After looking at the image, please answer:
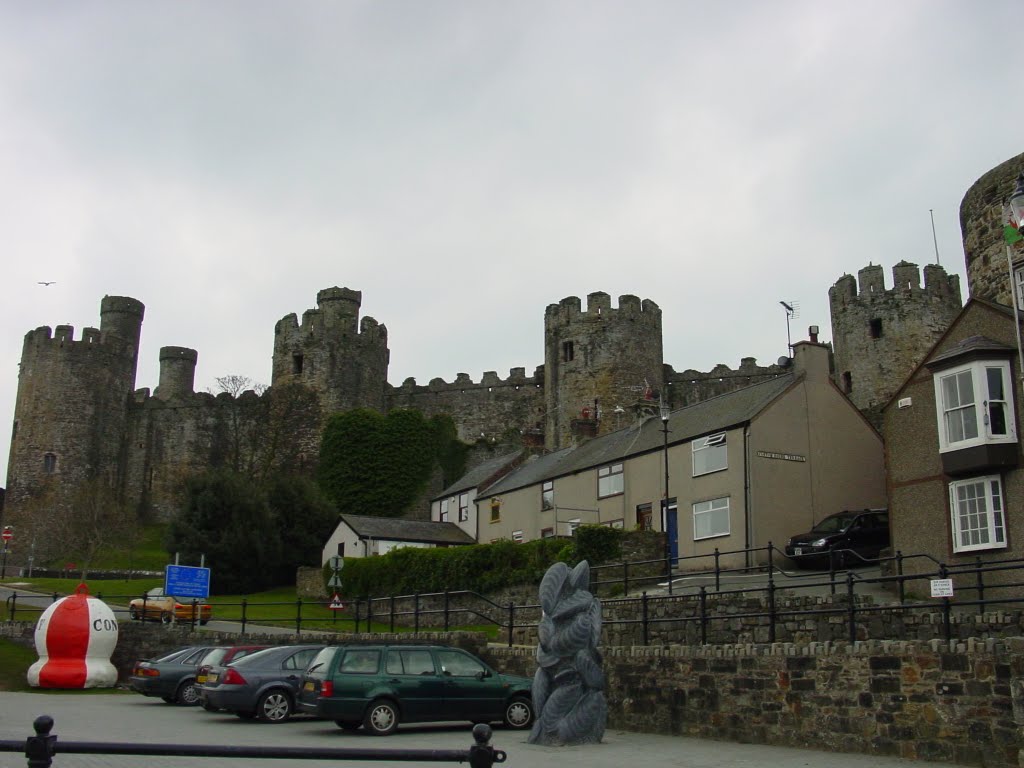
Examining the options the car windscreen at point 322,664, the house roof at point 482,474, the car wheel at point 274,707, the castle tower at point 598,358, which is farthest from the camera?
the castle tower at point 598,358

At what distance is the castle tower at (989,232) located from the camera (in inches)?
731

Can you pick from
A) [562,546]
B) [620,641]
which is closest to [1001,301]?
[620,641]

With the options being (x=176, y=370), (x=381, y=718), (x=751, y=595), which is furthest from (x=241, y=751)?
(x=176, y=370)

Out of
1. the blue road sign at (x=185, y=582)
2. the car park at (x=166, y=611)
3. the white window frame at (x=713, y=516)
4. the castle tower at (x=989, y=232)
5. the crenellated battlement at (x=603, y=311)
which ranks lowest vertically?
the car park at (x=166, y=611)

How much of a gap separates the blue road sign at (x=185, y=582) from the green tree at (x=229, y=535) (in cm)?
1172

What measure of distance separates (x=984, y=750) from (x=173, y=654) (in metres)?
13.9

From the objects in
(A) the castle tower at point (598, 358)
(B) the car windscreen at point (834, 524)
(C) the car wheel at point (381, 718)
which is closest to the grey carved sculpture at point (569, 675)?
(C) the car wheel at point (381, 718)

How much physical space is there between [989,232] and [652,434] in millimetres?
14408

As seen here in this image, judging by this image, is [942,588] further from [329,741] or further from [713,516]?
[713,516]

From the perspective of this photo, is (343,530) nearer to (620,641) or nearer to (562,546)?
(562,546)

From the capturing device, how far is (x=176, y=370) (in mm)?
65938

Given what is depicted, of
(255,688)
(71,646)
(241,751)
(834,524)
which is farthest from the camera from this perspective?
(834,524)

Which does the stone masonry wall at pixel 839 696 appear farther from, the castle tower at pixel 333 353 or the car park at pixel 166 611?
the castle tower at pixel 333 353

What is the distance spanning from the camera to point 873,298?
50531 mm
